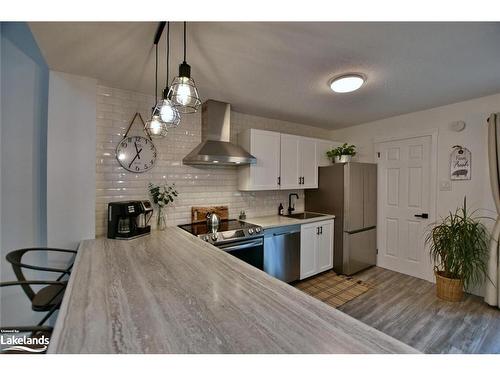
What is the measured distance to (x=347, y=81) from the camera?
205 cm

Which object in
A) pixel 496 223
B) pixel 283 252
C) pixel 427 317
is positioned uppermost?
pixel 496 223

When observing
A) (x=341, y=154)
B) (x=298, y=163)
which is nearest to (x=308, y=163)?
(x=298, y=163)

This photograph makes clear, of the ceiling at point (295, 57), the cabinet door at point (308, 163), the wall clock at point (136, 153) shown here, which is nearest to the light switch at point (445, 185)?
the ceiling at point (295, 57)

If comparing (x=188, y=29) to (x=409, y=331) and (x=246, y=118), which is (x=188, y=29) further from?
(x=409, y=331)

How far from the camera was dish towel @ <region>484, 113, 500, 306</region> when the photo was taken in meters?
2.43

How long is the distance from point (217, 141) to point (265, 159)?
716 mm

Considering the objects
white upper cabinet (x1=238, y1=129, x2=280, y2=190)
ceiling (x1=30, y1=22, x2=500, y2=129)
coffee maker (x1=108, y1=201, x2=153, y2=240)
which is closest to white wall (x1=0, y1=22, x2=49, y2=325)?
ceiling (x1=30, y1=22, x2=500, y2=129)

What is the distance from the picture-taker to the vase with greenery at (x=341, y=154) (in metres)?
3.49

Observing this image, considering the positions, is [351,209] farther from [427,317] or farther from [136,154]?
[136,154]

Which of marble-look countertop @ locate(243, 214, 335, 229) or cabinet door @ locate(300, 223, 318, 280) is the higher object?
marble-look countertop @ locate(243, 214, 335, 229)

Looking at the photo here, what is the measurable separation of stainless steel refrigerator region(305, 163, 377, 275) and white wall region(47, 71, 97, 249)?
3100mm

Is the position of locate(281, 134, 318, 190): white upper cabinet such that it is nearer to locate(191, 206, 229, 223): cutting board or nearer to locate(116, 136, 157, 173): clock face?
locate(191, 206, 229, 223): cutting board

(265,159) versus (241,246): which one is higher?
(265,159)

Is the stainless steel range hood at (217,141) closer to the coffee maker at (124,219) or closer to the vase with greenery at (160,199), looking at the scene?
the vase with greenery at (160,199)
